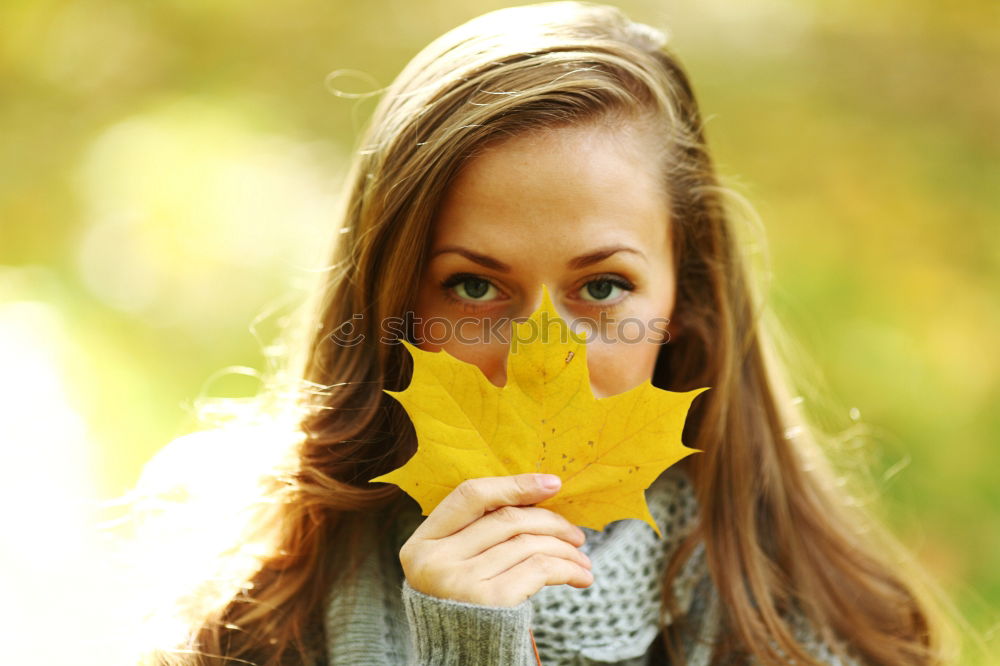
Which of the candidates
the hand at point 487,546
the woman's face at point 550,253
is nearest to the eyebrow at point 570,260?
the woman's face at point 550,253

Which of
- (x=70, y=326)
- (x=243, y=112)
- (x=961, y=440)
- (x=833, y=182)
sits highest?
(x=243, y=112)

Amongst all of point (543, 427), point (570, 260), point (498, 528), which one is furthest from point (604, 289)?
point (498, 528)

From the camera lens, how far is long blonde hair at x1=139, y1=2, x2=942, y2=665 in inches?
59.7

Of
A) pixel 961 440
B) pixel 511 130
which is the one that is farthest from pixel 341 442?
pixel 961 440

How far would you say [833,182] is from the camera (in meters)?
4.38

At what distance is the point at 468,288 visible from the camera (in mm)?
1511

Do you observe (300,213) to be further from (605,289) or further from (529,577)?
(529,577)

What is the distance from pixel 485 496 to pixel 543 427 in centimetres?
12

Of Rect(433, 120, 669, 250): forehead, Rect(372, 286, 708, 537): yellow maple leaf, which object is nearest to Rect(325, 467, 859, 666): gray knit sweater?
Rect(372, 286, 708, 537): yellow maple leaf

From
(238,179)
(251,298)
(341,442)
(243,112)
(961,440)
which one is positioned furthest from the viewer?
(243,112)

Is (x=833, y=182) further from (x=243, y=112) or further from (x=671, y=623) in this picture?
(x=671, y=623)

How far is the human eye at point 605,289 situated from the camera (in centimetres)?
149

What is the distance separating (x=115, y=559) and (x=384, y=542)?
512 millimetres

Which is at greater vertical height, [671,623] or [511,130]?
[511,130]
